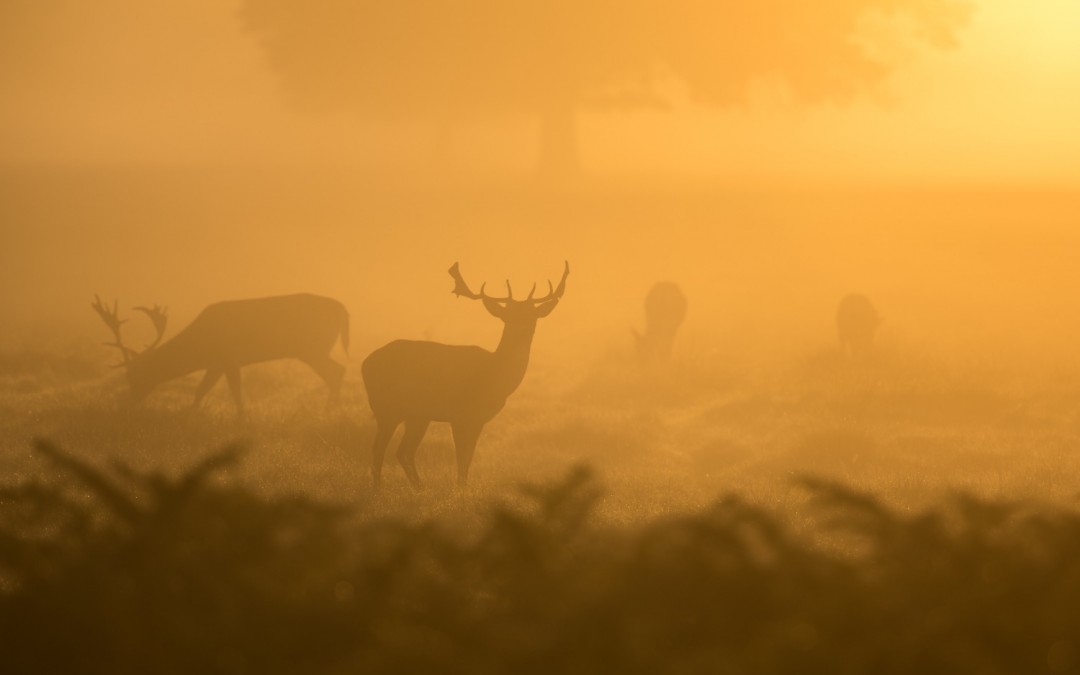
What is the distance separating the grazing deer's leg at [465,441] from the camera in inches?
413

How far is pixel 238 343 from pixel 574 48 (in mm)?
28371

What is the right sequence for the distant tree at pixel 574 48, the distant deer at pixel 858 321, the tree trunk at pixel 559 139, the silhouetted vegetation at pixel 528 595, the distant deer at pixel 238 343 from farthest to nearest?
1. the tree trunk at pixel 559 139
2. the distant tree at pixel 574 48
3. the distant deer at pixel 858 321
4. the distant deer at pixel 238 343
5. the silhouetted vegetation at pixel 528 595

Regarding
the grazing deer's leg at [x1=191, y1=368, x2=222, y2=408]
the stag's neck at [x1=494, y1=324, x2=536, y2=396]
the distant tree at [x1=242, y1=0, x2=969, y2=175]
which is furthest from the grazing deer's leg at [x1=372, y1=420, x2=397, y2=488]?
the distant tree at [x1=242, y1=0, x2=969, y2=175]

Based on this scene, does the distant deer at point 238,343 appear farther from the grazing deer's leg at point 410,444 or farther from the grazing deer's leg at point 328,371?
the grazing deer's leg at point 410,444

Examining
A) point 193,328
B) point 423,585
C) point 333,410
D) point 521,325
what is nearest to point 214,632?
point 423,585

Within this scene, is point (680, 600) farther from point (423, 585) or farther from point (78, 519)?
point (78, 519)

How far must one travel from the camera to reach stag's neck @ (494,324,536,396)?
34.1 feet

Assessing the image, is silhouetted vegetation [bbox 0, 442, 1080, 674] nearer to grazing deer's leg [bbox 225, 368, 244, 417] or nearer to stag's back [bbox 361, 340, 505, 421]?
stag's back [bbox 361, 340, 505, 421]

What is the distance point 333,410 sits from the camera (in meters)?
13.7

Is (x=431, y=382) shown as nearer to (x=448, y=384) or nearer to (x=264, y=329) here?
(x=448, y=384)

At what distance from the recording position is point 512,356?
34.2 ft

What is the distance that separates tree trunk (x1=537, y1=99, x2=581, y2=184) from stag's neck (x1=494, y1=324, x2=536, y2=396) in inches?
1269

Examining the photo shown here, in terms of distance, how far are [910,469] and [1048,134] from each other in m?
62.8

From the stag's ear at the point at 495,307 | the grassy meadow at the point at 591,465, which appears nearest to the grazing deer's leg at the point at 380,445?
the grassy meadow at the point at 591,465
